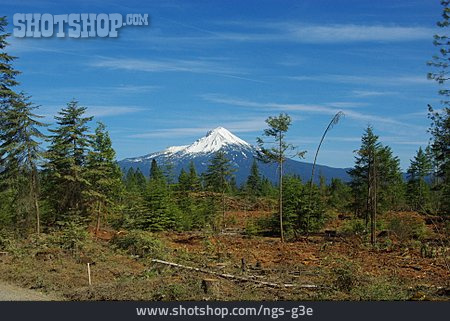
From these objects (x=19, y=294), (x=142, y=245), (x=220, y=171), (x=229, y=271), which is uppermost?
(x=220, y=171)

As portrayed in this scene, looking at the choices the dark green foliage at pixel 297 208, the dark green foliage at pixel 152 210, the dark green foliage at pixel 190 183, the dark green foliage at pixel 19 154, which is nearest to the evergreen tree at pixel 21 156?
the dark green foliage at pixel 19 154

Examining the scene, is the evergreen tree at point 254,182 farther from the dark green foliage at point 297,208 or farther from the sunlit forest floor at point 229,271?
the sunlit forest floor at point 229,271

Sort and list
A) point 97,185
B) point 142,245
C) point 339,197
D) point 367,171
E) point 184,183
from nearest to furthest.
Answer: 1. point 142,245
2. point 97,185
3. point 367,171
4. point 184,183
5. point 339,197

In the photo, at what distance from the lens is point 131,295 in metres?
12.1

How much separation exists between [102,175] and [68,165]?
3.01m

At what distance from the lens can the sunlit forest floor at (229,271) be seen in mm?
12680

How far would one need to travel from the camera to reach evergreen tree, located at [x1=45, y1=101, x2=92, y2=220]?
2784 centimetres

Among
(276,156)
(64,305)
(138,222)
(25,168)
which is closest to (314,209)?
(276,156)

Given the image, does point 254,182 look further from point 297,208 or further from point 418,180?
point 297,208

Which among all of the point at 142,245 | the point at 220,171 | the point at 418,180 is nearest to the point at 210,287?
the point at 142,245

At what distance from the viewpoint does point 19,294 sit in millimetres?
12586

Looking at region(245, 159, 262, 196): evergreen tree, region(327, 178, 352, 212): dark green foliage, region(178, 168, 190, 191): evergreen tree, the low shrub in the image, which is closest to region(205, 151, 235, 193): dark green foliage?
region(178, 168, 190, 191): evergreen tree

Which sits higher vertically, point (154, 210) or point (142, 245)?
point (154, 210)

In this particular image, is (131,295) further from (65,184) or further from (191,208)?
(191,208)
